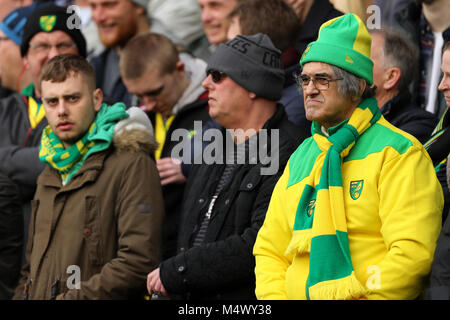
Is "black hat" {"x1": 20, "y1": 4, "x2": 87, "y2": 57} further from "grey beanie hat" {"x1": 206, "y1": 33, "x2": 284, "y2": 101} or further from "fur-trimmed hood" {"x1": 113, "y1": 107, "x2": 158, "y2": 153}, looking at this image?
"grey beanie hat" {"x1": 206, "y1": 33, "x2": 284, "y2": 101}

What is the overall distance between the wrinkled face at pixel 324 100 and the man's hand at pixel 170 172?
6.39 ft

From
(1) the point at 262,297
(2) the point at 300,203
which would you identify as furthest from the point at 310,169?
(1) the point at 262,297

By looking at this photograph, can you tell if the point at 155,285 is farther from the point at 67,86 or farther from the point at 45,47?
the point at 45,47

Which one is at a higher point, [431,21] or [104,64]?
[104,64]

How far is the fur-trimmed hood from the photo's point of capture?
6289 millimetres

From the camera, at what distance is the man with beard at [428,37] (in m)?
6.69

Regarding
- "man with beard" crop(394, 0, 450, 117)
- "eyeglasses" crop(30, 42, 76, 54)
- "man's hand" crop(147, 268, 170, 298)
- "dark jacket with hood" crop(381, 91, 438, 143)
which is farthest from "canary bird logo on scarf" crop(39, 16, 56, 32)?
"dark jacket with hood" crop(381, 91, 438, 143)

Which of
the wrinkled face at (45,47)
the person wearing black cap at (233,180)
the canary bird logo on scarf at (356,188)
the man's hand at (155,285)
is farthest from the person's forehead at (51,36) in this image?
the canary bird logo on scarf at (356,188)

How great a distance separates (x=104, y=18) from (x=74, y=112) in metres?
2.63

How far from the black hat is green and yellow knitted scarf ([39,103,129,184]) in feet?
5.08

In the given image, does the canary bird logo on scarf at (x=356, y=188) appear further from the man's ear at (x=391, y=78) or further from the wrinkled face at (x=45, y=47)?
the wrinkled face at (x=45, y=47)

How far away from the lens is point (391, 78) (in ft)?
20.3

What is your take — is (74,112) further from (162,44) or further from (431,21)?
(431,21)
